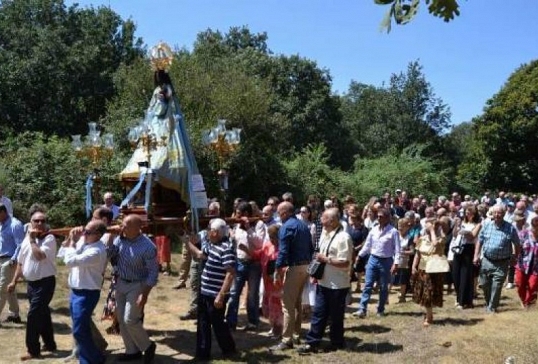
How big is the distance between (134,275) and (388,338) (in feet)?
12.4

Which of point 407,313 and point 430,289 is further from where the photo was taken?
point 407,313

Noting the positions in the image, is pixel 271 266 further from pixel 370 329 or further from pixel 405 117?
pixel 405 117

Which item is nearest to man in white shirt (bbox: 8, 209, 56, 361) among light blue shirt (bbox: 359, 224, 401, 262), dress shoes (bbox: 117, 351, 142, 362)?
dress shoes (bbox: 117, 351, 142, 362)

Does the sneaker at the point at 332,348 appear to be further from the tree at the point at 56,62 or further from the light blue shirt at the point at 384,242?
the tree at the point at 56,62

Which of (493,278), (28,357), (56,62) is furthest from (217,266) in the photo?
(56,62)

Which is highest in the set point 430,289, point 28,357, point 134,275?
point 134,275

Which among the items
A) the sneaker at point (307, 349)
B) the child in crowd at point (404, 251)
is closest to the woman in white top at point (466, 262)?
the child in crowd at point (404, 251)

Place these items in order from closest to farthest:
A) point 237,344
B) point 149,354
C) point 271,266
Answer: point 149,354
point 237,344
point 271,266

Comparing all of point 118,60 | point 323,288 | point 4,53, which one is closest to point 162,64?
point 323,288

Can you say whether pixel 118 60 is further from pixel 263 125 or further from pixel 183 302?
pixel 183 302

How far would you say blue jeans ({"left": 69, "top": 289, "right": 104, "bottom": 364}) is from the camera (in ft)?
22.5

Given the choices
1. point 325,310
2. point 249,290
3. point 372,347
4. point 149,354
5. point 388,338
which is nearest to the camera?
point 149,354

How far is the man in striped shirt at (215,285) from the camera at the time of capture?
7438 millimetres

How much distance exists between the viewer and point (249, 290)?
31.3 ft
